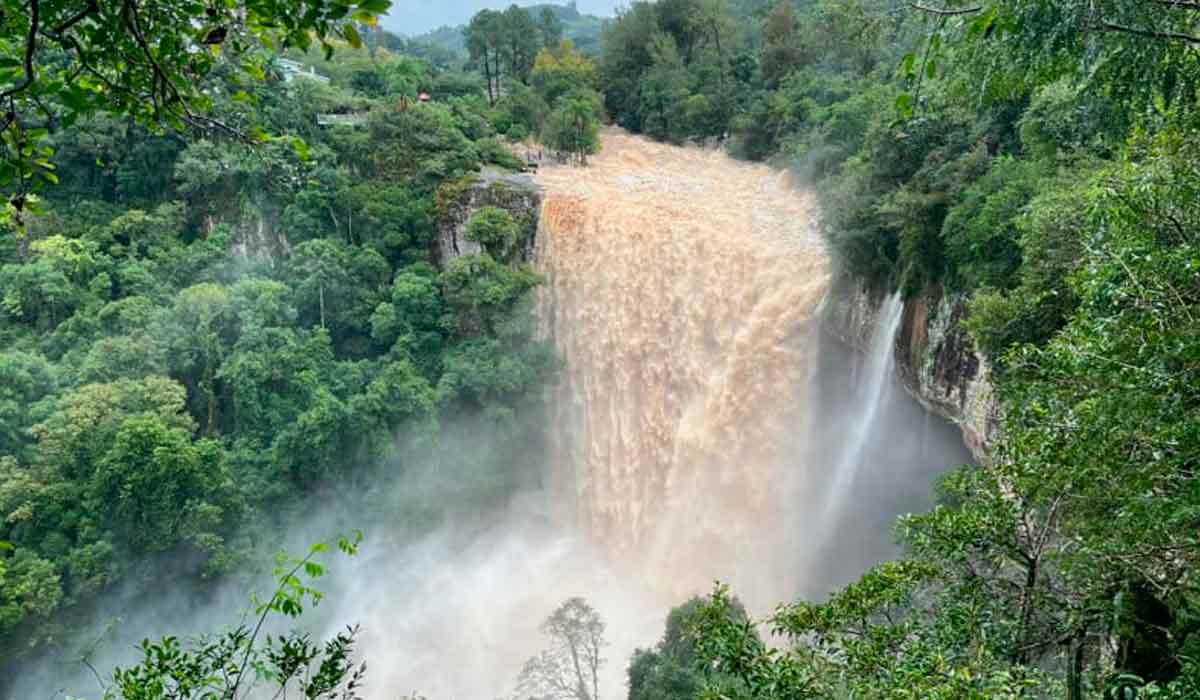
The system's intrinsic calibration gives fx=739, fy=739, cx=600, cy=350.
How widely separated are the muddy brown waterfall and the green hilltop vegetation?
3.52 feet

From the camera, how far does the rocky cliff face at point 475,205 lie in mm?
16172

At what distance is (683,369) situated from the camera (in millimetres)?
13727

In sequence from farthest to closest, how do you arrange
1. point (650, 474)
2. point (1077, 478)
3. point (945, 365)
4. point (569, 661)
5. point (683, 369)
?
point (650, 474), point (683, 369), point (569, 661), point (945, 365), point (1077, 478)

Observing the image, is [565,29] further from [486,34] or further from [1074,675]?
[1074,675]

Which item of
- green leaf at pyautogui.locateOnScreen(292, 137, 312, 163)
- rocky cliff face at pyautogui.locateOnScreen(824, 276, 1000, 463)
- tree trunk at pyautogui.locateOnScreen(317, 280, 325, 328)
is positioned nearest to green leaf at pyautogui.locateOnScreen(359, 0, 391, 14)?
green leaf at pyautogui.locateOnScreen(292, 137, 312, 163)

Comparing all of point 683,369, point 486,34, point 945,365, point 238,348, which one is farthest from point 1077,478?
point 486,34

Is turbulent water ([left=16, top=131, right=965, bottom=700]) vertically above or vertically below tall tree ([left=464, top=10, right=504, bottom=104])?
below

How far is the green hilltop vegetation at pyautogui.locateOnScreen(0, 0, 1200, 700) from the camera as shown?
8.44 ft

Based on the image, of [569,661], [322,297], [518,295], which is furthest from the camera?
[322,297]

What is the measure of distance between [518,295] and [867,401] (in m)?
7.37

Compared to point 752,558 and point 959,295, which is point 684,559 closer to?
point 752,558

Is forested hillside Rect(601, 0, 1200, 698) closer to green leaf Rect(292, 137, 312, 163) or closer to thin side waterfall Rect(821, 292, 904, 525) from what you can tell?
green leaf Rect(292, 137, 312, 163)

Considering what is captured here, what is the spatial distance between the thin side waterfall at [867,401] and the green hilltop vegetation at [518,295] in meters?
0.76

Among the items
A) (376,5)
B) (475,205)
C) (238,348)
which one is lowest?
(238,348)
